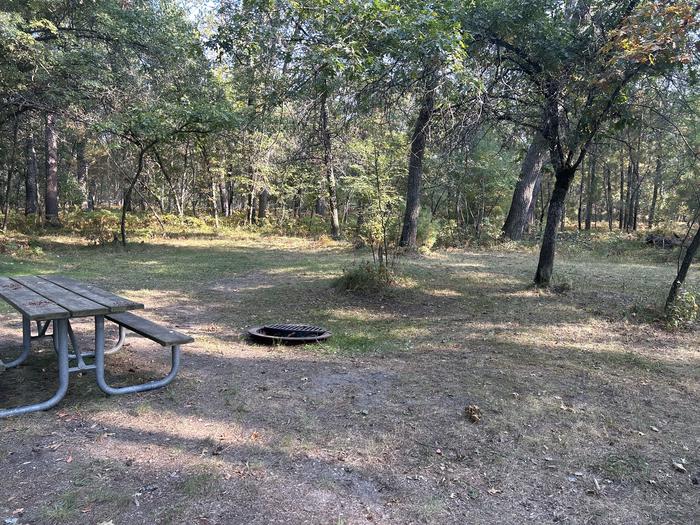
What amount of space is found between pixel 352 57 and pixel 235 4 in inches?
168

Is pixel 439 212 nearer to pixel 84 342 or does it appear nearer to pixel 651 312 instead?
pixel 651 312

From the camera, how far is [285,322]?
20.0 feet

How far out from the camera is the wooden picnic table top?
114 inches

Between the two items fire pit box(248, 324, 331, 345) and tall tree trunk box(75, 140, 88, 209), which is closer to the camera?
fire pit box(248, 324, 331, 345)

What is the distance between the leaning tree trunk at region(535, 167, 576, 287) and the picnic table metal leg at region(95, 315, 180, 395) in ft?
19.2

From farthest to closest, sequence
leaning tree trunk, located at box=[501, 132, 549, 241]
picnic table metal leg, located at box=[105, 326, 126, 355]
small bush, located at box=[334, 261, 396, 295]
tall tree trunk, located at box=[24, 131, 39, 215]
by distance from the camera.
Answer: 1. tall tree trunk, located at box=[24, 131, 39, 215]
2. leaning tree trunk, located at box=[501, 132, 549, 241]
3. small bush, located at box=[334, 261, 396, 295]
4. picnic table metal leg, located at box=[105, 326, 126, 355]

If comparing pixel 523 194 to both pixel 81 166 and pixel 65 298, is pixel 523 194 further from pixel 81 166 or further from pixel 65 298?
pixel 81 166

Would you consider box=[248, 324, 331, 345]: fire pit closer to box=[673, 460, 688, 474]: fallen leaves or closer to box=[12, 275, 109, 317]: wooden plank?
box=[12, 275, 109, 317]: wooden plank

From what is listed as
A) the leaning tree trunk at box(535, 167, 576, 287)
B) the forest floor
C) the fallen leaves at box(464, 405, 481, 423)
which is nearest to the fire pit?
the forest floor

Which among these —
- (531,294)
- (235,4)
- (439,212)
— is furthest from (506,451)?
(439,212)

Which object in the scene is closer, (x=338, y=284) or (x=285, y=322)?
(x=285, y=322)

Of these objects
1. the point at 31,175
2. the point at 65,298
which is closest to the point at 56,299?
the point at 65,298

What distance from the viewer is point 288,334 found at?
524cm

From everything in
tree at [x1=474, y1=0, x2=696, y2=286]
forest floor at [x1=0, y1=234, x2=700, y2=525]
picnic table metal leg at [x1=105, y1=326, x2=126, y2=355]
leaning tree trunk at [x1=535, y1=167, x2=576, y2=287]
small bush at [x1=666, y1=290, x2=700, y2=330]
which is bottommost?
forest floor at [x1=0, y1=234, x2=700, y2=525]
